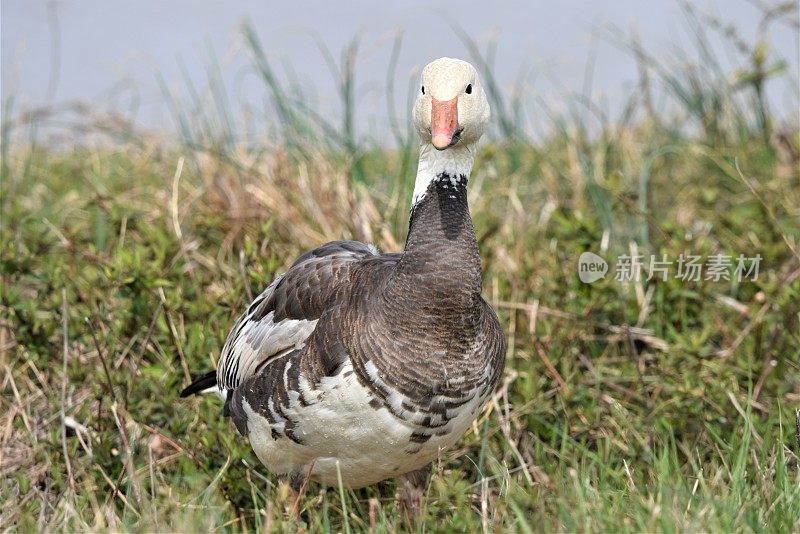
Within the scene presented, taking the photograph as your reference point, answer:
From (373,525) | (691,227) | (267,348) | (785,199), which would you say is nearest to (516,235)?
(691,227)

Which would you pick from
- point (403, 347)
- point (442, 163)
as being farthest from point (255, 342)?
point (442, 163)

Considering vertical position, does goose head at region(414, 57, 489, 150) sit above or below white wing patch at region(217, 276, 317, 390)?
above

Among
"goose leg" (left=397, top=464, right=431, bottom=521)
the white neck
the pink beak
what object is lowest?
"goose leg" (left=397, top=464, right=431, bottom=521)

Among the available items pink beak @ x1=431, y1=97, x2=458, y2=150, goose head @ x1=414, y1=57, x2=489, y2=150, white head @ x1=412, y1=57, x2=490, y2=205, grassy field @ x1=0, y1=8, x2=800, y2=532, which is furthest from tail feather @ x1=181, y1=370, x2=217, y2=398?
pink beak @ x1=431, y1=97, x2=458, y2=150

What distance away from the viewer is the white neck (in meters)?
3.55

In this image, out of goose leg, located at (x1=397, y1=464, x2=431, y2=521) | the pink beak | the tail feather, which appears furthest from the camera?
the tail feather

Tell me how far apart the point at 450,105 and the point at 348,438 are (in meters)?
1.19

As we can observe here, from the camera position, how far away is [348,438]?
134 inches

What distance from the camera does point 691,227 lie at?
6406 millimetres

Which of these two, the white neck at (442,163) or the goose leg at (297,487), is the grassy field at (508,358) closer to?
the goose leg at (297,487)

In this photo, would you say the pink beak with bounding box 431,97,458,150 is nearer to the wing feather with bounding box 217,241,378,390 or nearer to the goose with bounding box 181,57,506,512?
the goose with bounding box 181,57,506,512

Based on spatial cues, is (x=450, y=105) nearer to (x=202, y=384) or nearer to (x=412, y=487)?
(x=412, y=487)

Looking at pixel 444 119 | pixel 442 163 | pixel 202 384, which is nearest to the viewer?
pixel 444 119

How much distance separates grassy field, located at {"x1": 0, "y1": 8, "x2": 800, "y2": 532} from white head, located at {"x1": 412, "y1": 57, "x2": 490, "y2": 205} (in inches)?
43.3
